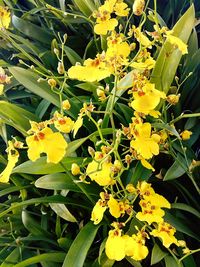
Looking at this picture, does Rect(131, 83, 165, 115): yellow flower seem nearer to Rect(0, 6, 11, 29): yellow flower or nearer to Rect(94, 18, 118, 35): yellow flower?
Rect(94, 18, 118, 35): yellow flower

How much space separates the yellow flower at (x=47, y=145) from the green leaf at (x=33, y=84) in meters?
0.30

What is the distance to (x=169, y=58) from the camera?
103 cm

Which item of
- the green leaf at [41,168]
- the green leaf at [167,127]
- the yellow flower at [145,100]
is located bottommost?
the green leaf at [41,168]

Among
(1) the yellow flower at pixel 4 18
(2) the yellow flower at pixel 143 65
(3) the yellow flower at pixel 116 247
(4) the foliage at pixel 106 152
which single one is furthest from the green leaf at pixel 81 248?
(1) the yellow flower at pixel 4 18

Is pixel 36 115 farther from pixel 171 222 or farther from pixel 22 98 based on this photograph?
pixel 171 222

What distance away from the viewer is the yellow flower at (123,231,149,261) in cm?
83

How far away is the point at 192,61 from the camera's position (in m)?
1.15

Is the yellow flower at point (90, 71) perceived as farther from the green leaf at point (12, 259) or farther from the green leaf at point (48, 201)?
the green leaf at point (12, 259)

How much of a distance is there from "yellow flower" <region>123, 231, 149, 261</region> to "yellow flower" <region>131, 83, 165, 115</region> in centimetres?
20

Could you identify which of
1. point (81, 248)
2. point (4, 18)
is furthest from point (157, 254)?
point (4, 18)

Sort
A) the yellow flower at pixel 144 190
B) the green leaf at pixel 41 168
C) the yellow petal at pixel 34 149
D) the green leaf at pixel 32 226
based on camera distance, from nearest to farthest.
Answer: the yellow petal at pixel 34 149 < the yellow flower at pixel 144 190 < the green leaf at pixel 41 168 < the green leaf at pixel 32 226

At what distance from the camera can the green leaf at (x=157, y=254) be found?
0.95 metres

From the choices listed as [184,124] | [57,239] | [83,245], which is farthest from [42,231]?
[184,124]

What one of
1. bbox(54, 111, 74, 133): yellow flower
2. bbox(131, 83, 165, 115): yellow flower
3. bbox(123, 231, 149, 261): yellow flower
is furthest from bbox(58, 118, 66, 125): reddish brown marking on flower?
bbox(123, 231, 149, 261): yellow flower
